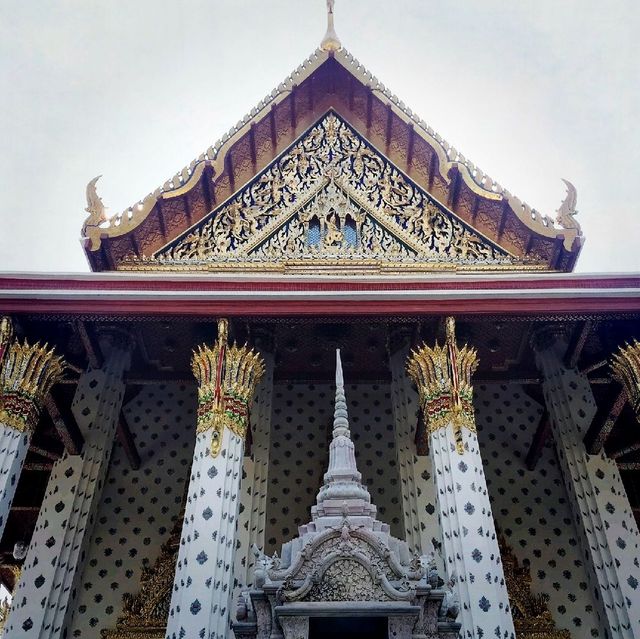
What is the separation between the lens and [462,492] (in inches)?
215

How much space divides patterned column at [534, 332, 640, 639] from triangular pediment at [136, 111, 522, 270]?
4.71 feet

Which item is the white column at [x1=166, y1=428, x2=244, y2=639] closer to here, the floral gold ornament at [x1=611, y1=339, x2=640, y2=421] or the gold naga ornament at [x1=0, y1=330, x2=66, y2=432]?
the gold naga ornament at [x1=0, y1=330, x2=66, y2=432]

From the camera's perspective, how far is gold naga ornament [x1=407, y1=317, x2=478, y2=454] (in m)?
5.86

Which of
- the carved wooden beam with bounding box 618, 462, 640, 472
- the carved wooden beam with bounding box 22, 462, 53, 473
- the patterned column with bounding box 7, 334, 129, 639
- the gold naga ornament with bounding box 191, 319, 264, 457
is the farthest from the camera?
the carved wooden beam with bounding box 618, 462, 640, 472

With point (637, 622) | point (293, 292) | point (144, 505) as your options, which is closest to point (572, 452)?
point (637, 622)

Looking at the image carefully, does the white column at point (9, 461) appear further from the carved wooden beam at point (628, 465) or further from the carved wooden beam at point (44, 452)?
the carved wooden beam at point (628, 465)

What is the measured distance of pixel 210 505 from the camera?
17.7 feet

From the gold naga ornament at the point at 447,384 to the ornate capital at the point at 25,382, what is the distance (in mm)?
3208

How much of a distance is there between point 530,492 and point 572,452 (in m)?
1.61

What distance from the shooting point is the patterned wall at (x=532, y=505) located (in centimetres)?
733

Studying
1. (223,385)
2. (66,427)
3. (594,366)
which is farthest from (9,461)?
(594,366)

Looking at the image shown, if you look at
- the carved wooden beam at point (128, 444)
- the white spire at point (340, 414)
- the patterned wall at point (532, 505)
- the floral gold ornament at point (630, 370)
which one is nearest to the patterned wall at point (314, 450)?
the patterned wall at point (532, 505)

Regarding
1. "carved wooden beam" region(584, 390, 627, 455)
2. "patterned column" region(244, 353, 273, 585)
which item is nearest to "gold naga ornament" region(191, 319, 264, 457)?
"patterned column" region(244, 353, 273, 585)

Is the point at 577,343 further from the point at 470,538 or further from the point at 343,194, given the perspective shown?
the point at 343,194
